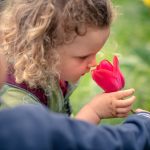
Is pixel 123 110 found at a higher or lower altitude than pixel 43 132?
lower

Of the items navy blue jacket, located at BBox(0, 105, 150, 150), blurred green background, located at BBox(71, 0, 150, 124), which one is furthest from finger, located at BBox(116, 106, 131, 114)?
navy blue jacket, located at BBox(0, 105, 150, 150)

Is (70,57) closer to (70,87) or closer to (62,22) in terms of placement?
(62,22)

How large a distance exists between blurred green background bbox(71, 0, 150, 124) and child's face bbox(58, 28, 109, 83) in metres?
0.39

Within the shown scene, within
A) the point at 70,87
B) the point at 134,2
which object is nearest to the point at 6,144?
the point at 70,87

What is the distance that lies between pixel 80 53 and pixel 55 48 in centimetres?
10

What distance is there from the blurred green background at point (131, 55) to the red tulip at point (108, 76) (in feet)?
1.49

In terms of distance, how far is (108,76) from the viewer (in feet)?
6.26

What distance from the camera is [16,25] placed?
2070 millimetres

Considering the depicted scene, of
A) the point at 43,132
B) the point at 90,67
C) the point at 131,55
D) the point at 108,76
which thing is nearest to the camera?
the point at 43,132

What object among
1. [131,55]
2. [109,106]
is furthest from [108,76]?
[131,55]

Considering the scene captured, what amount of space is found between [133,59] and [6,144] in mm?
1951

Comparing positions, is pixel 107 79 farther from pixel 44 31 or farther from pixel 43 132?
pixel 43 132

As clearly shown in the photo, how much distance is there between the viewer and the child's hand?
6.38 feet

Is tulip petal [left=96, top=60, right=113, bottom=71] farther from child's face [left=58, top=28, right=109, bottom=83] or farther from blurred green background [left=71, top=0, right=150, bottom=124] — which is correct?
blurred green background [left=71, top=0, right=150, bottom=124]
